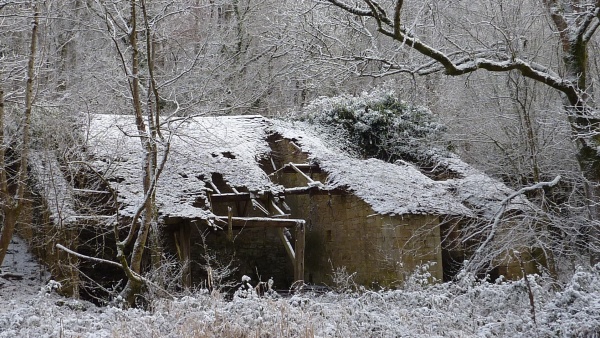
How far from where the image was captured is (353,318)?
689 centimetres

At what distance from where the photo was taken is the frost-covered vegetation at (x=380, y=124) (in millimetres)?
19625

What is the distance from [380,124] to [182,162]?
22.7 ft

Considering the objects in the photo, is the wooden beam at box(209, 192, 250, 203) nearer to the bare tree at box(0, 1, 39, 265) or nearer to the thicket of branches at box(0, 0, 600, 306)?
the thicket of branches at box(0, 0, 600, 306)

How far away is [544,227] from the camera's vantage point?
36.7 feet

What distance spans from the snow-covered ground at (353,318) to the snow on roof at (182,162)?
6.01 m

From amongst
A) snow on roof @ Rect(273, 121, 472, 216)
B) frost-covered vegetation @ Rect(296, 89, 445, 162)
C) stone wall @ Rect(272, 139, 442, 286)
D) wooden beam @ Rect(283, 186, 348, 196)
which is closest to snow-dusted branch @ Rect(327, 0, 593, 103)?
stone wall @ Rect(272, 139, 442, 286)

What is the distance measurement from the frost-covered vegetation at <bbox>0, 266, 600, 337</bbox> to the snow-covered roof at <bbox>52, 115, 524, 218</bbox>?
6226 mm

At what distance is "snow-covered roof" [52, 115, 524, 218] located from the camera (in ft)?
45.8

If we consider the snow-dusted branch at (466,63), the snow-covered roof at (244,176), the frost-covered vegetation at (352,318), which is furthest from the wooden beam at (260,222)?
the frost-covered vegetation at (352,318)

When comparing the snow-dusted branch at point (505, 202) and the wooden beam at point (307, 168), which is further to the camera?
the wooden beam at point (307, 168)

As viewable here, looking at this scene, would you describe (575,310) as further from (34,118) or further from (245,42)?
Result: (245,42)

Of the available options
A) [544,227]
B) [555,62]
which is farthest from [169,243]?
[555,62]

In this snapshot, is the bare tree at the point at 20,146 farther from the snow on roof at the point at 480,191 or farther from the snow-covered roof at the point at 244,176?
the snow on roof at the point at 480,191

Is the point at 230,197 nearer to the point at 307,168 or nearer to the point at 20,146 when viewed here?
the point at 307,168
